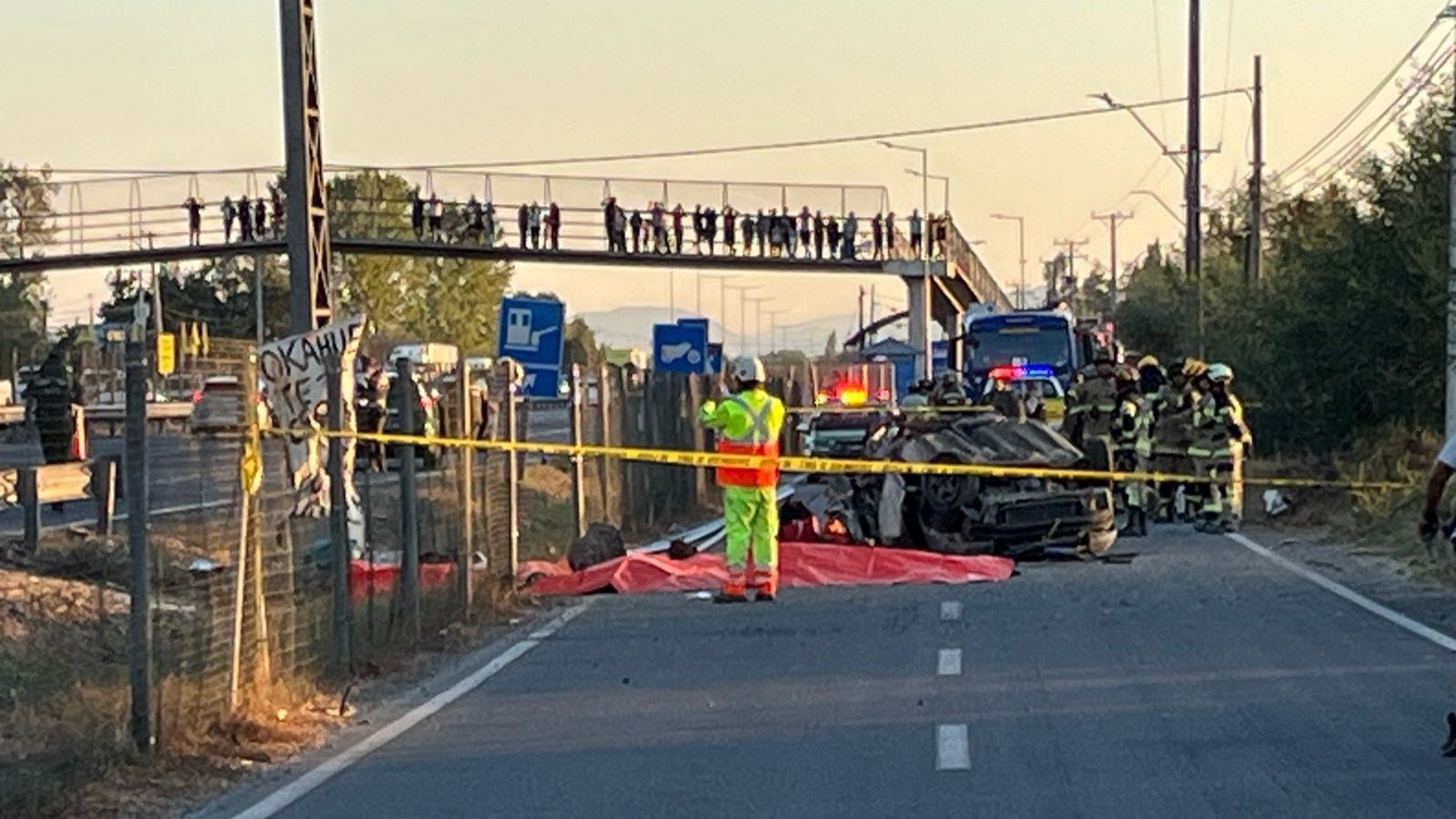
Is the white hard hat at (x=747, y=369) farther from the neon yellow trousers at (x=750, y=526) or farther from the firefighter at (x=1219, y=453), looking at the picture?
the firefighter at (x=1219, y=453)

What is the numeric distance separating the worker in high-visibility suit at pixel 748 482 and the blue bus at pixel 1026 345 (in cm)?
2446

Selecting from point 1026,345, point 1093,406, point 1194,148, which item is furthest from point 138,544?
point 1194,148

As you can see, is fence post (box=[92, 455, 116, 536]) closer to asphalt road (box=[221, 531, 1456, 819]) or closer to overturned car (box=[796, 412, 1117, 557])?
asphalt road (box=[221, 531, 1456, 819])

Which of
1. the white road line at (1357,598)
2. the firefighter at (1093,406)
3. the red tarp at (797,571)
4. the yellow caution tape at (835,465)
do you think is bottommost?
the white road line at (1357,598)

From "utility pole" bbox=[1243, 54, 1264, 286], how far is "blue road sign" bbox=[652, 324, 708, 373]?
13643 mm

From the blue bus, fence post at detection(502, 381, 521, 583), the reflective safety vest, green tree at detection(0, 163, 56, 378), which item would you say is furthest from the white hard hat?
green tree at detection(0, 163, 56, 378)

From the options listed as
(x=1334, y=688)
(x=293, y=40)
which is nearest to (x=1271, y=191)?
(x=293, y=40)

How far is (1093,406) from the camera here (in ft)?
89.6

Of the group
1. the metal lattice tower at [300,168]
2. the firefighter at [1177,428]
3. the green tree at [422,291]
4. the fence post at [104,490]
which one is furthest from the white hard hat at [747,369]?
the green tree at [422,291]

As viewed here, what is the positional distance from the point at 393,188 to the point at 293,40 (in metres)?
80.0

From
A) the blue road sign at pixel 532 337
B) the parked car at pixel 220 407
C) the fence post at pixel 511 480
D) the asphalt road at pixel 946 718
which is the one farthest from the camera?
the blue road sign at pixel 532 337

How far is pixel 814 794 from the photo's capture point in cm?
970

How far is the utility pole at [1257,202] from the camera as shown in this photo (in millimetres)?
47500

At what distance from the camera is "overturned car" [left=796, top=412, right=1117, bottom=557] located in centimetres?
2155
